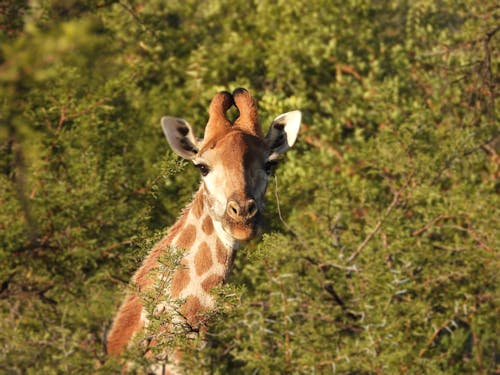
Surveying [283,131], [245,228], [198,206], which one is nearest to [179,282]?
[198,206]

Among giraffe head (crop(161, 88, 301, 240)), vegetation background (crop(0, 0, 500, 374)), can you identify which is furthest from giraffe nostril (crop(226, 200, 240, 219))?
vegetation background (crop(0, 0, 500, 374))

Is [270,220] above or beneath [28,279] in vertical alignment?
beneath

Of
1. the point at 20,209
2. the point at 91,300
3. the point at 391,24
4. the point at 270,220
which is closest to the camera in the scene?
the point at 91,300

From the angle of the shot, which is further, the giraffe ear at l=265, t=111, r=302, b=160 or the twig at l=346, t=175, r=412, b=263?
the twig at l=346, t=175, r=412, b=263

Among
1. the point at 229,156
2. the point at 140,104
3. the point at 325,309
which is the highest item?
the point at 229,156

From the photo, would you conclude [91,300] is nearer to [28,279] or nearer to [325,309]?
[28,279]

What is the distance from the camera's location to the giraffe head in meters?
4.62

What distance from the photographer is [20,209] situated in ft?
21.6

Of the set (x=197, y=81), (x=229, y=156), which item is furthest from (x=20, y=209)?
(x=197, y=81)

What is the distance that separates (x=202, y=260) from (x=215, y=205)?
43 cm

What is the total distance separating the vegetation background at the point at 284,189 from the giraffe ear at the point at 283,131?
982 mm

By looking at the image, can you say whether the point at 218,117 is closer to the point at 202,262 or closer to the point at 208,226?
the point at 208,226

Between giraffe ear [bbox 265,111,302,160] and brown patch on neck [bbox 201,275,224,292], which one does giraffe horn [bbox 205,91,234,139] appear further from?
brown patch on neck [bbox 201,275,224,292]

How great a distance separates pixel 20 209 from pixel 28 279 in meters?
0.65
